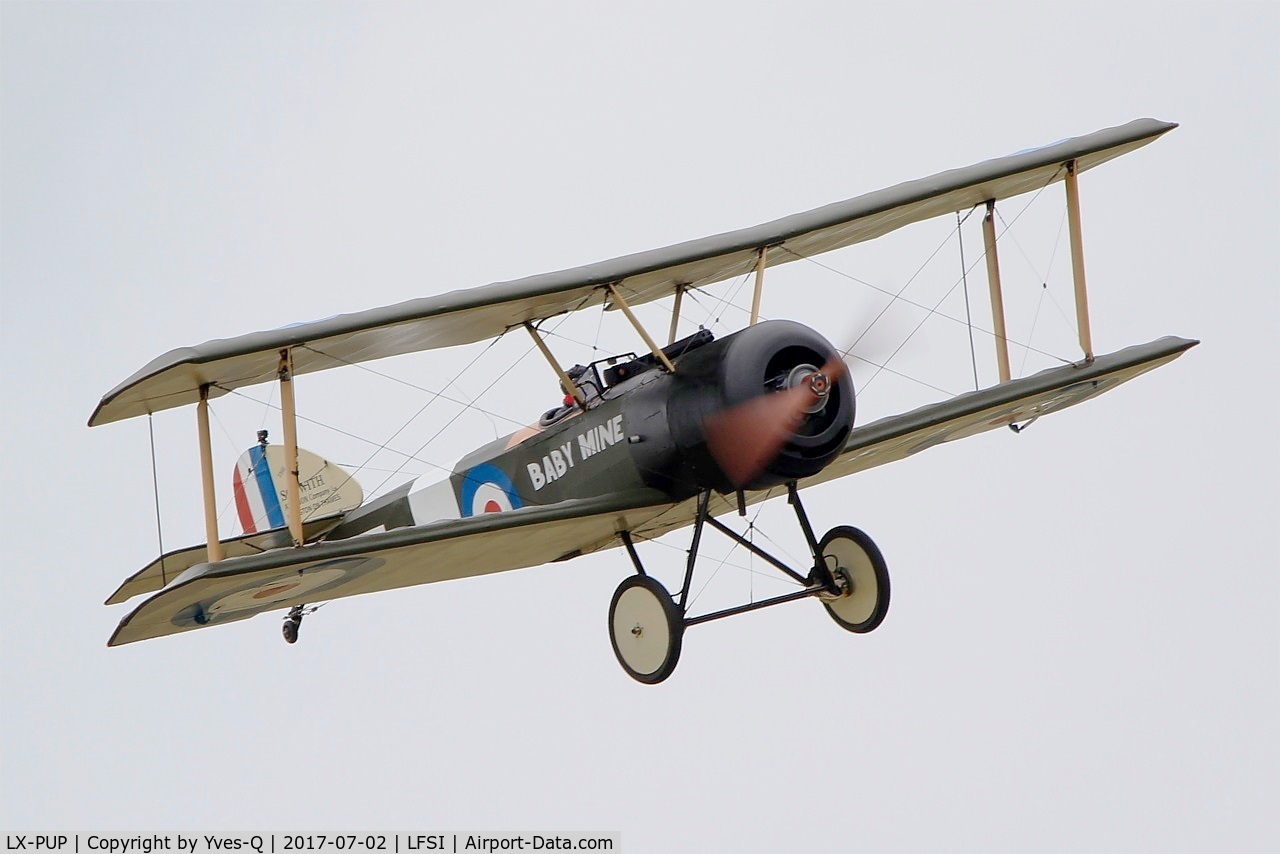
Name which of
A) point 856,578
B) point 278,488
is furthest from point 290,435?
point 278,488

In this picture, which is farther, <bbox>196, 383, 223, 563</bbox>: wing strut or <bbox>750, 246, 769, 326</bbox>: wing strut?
<bbox>750, 246, 769, 326</bbox>: wing strut

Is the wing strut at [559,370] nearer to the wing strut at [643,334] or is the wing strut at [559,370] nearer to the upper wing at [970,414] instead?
the wing strut at [643,334]

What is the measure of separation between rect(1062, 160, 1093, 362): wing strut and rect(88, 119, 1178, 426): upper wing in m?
0.11

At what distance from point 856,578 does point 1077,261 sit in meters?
3.03

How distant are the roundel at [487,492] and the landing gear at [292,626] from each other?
2.19 meters

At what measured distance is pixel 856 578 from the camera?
11.7 metres

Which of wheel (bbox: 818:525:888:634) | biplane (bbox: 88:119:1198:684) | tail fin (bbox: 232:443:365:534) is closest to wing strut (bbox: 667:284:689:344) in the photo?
biplane (bbox: 88:119:1198:684)

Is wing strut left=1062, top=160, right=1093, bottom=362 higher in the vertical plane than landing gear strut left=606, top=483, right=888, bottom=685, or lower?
higher

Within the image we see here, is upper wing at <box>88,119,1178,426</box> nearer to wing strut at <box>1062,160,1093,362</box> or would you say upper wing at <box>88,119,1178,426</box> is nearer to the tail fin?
wing strut at <box>1062,160,1093,362</box>

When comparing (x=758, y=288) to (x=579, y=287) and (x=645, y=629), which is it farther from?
(x=645, y=629)

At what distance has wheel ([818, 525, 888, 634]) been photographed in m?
11.6

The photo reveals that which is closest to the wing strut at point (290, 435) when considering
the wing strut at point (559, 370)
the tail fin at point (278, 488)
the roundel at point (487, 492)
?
the wing strut at point (559, 370)

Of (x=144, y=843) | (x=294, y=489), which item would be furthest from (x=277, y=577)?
(x=144, y=843)

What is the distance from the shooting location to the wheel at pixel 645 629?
11.0m
